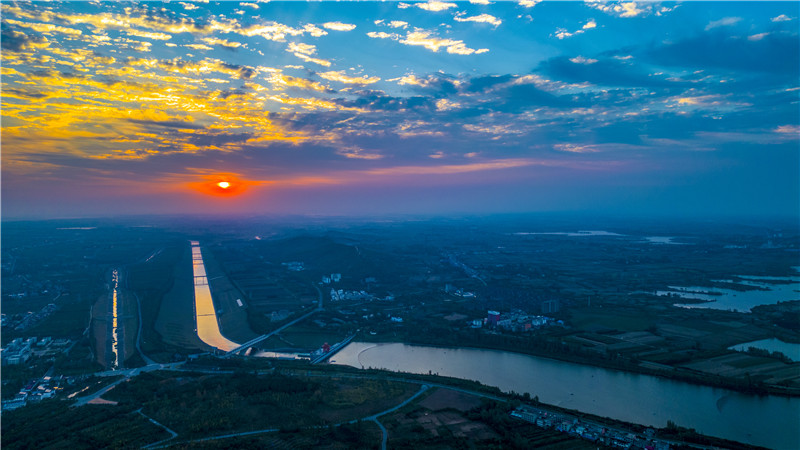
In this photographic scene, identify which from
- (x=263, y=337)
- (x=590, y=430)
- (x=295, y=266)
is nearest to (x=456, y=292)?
(x=263, y=337)

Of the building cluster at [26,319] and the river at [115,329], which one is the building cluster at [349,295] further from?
the building cluster at [26,319]

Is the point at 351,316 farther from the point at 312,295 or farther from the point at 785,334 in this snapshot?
the point at 785,334

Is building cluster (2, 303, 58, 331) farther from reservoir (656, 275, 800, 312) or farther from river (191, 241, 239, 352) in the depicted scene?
reservoir (656, 275, 800, 312)

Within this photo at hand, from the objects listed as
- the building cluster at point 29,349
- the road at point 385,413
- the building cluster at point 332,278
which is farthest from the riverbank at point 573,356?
the building cluster at point 332,278

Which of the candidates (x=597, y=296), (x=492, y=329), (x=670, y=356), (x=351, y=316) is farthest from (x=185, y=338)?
(x=597, y=296)

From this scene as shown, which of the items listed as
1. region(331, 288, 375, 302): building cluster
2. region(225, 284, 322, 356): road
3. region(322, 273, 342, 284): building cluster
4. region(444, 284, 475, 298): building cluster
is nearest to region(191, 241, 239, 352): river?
region(225, 284, 322, 356): road

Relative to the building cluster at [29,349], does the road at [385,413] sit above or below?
below

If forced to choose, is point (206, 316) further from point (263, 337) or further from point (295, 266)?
point (295, 266)
